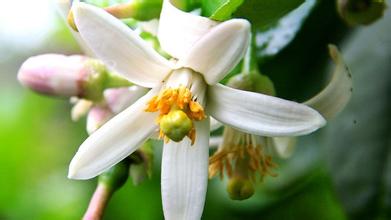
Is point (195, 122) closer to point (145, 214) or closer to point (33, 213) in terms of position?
point (145, 214)

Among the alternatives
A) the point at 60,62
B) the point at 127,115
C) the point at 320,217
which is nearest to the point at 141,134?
the point at 127,115

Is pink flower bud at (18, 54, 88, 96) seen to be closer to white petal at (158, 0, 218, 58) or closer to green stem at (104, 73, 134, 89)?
green stem at (104, 73, 134, 89)

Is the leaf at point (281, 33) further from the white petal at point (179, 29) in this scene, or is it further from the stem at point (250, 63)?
the white petal at point (179, 29)

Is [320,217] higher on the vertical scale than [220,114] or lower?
lower

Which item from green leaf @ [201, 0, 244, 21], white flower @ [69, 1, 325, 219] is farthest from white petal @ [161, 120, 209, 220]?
green leaf @ [201, 0, 244, 21]

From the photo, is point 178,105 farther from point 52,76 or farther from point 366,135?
point 366,135

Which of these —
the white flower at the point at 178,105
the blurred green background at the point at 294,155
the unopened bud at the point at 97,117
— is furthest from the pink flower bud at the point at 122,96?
the blurred green background at the point at 294,155
